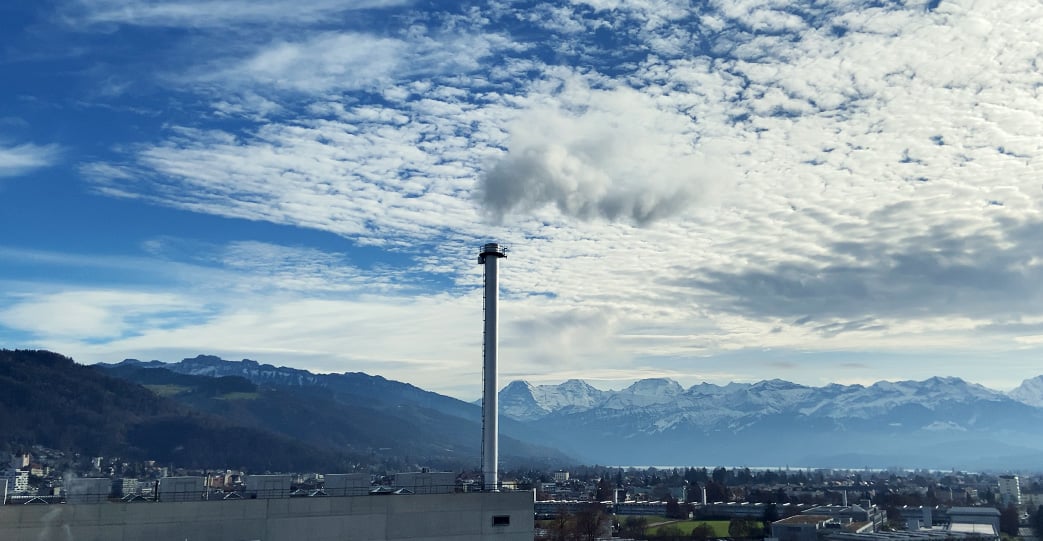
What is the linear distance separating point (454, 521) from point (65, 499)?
17736 mm

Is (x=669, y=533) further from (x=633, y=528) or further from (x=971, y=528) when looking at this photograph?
(x=971, y=528)

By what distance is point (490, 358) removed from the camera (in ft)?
184

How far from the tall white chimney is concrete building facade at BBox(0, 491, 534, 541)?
42.1 feet

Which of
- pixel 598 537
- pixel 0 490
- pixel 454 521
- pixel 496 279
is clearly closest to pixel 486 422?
pixel 496 279

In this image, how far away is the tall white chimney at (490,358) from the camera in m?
55.4

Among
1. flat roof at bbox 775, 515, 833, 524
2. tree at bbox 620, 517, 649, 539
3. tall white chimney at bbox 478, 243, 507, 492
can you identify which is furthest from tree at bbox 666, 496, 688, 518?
tall white chimney at bbox 478, 243, 507, 492

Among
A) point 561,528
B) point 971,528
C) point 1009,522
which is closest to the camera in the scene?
point 561,528

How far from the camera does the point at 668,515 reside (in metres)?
182

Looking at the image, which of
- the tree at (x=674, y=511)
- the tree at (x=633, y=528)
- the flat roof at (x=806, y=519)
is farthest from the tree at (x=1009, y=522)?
the tree at (x=633, y=528)

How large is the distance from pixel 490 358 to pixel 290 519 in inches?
893

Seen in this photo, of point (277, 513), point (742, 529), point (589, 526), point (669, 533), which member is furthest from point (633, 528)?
point (277, 513)

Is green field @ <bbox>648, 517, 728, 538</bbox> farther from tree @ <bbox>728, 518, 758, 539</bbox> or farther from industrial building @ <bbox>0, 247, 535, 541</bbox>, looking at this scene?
industrial building @ <bbox>0, 247, 535, 541</bbox>

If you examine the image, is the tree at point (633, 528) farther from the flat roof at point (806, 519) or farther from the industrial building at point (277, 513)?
the industrial building at point (277, 513)

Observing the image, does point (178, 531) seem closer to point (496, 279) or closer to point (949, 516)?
point (496, 279)
